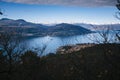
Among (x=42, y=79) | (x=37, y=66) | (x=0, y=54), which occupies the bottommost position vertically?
(x=42, y=79)

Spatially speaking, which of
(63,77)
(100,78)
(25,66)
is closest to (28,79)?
(25,66)

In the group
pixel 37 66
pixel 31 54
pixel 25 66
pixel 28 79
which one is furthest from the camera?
pixel 31 54

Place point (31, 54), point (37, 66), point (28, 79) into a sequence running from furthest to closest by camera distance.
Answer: point (31, 54), point (37, 66), point (28, 79)

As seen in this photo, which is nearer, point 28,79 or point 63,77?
point 28,79

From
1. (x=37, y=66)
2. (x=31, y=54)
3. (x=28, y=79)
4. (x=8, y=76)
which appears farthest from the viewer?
(x=31, y=54)

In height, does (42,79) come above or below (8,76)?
below

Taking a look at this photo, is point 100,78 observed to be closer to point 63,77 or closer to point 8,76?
point 63,77

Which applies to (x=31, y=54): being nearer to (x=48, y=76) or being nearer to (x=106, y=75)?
(x=48, y=76)

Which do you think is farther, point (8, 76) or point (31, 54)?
point (31, 54)

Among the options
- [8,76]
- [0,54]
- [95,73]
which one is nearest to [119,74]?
[95,73]
